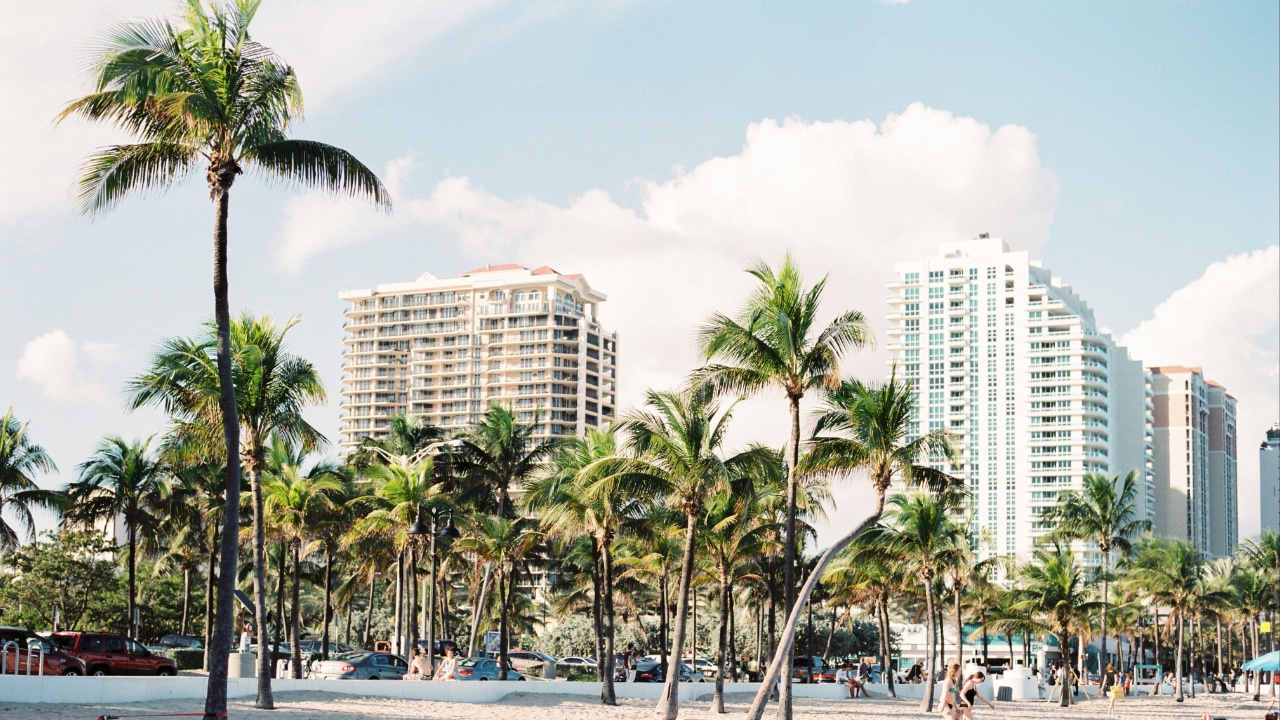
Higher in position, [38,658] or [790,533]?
[790,533]

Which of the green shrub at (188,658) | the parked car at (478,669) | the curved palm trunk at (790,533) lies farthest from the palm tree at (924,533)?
the green shrub at (188,658)

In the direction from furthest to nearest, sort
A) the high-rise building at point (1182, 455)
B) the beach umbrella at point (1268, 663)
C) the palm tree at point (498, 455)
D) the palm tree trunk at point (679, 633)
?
1. the high-rise building at point (1182, 455)
2. the palm tree at point (498, 455)
3. the beach umbrella at point (1268, 663)
4. the palm tree trunk at point (679, 633)

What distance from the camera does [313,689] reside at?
1368 inches

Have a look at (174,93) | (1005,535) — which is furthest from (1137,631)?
(174,93)

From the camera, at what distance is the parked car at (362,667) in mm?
39250

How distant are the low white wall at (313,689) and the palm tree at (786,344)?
1150cm

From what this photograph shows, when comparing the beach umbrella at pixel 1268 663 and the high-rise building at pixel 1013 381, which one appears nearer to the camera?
the beach umbrella at pixel 1268 663

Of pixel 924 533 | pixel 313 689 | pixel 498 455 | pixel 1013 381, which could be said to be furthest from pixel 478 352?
pixel 313 689

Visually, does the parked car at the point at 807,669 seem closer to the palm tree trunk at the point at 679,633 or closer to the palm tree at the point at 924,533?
the palm tree at the point at 924,533

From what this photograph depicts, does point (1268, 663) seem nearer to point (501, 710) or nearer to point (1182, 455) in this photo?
point (501, 710)

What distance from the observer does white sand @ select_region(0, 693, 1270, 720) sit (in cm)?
2631

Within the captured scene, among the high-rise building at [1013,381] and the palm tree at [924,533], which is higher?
the high-rise building at [1013,381]

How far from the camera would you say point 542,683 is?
4291 centimetres

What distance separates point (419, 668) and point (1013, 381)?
460ft
